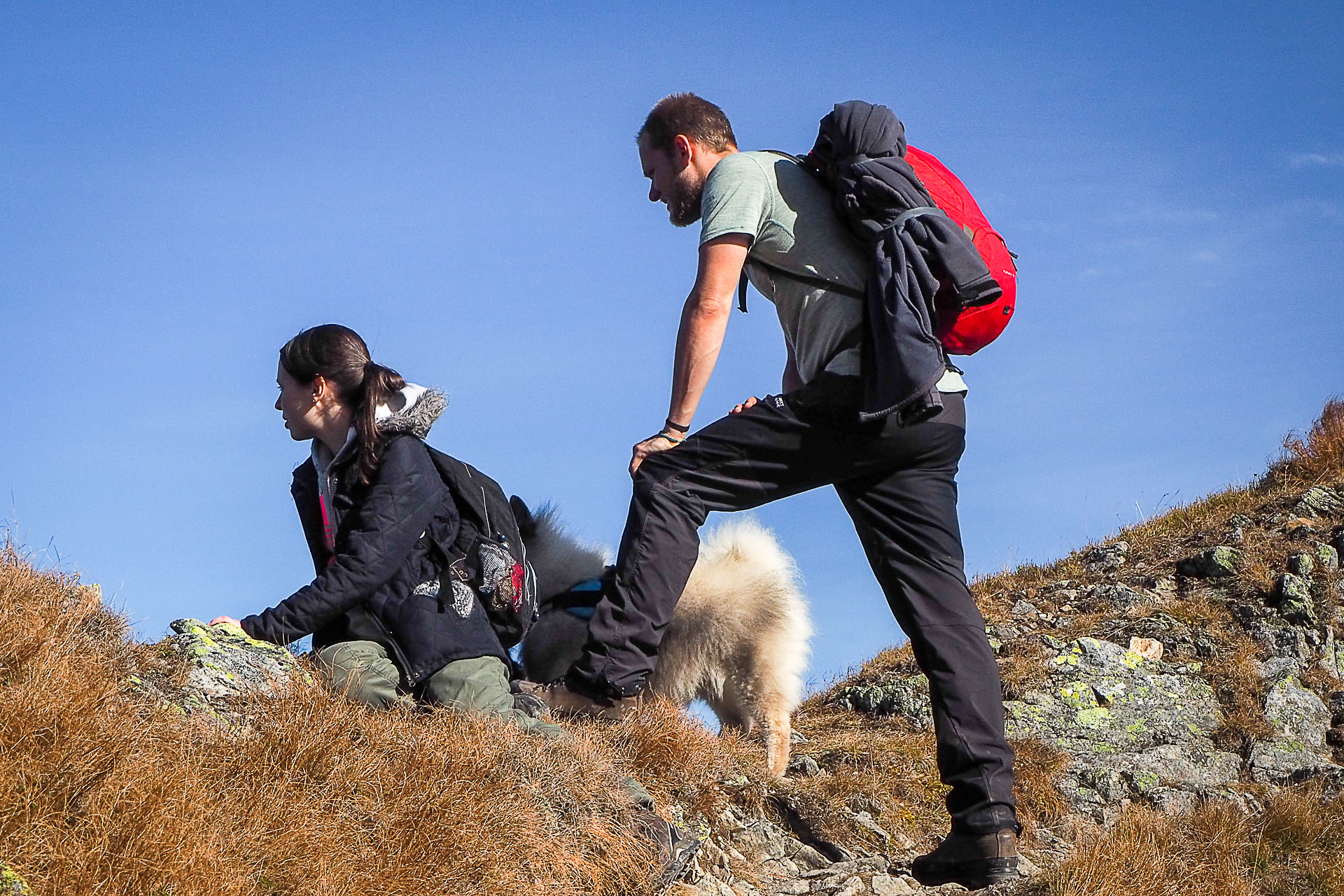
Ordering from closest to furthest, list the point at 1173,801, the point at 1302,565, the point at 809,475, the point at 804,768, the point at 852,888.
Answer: the point at 809,475, the point at 852,888, the point at 804,768, the point at 1173,801, the point at 1302,565

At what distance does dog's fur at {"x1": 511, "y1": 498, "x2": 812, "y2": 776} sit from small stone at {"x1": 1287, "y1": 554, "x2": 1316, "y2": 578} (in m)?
4.91

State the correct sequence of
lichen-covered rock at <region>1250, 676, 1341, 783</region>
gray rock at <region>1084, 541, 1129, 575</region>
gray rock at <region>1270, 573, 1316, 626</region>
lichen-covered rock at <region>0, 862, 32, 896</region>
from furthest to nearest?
gray rock at <region>1084, 541, 1129, 575</region>, gray rock at <region>1270, 573, 1316, 626</region>, lichen-covered rock at <region>1250, 676, 1341, 783</region>, lichen-covered rock at <region>0, 862, 32, 896</region>

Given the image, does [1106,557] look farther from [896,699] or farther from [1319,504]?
[896,699]

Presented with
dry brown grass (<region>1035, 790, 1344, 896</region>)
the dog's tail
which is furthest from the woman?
dry brown grass (<region>1035, 790, 1344, 896</region>)

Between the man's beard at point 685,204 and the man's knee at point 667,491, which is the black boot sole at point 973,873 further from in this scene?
the man's beard at point 685,204

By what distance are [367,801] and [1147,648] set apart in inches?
246

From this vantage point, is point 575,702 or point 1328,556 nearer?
point 575,702

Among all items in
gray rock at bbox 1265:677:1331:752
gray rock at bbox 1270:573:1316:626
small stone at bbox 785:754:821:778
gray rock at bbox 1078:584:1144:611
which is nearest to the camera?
small stone at bbox 785:754:821:778

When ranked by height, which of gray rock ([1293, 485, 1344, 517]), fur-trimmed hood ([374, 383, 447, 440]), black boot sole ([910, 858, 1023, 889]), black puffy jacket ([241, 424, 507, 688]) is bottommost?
black boot sole ([910, 858, 1023, 889])

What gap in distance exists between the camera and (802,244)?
4340 mm

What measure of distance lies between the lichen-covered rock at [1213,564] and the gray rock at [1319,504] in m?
1.02

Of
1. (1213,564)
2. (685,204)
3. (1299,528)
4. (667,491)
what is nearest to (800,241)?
(685,204)

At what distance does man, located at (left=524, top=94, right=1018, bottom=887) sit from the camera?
418cm

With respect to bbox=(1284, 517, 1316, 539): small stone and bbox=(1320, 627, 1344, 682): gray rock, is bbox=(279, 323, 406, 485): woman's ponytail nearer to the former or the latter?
bbox=(1320, 627, 1344, 682): gray rock
